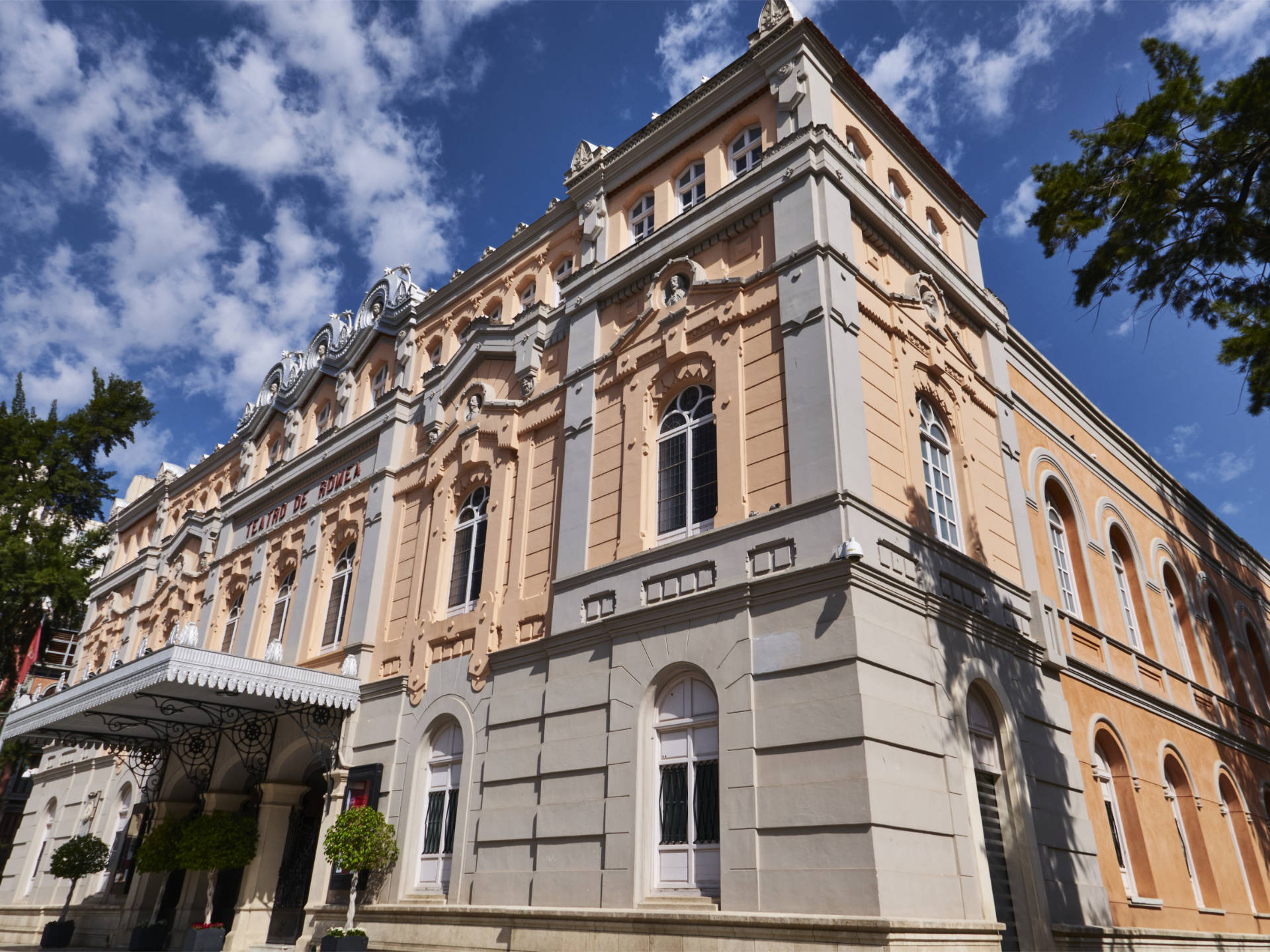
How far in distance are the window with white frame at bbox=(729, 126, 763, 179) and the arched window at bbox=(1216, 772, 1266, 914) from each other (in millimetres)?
15820

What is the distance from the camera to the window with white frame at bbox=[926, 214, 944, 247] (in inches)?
707

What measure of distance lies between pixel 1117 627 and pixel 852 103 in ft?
37.5

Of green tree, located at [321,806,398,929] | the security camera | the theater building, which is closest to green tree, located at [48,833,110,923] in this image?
the theater building

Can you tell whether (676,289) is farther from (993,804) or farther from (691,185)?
(993,804)

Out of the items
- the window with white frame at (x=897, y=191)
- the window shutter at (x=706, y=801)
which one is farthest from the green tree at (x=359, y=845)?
the window with white frame at (x=897, y=191)

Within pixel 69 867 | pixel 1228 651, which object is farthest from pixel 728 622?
pixel 69 867

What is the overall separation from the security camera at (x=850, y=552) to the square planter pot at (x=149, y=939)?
1839cm

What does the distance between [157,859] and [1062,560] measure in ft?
64.9

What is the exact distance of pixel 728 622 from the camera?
1209cm

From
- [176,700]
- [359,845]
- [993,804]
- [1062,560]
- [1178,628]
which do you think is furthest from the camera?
[1178,628]

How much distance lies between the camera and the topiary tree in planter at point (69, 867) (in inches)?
896

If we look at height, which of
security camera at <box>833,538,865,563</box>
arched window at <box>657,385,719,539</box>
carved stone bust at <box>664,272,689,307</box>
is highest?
carved stone bust at <box>664,272,689,307</box>

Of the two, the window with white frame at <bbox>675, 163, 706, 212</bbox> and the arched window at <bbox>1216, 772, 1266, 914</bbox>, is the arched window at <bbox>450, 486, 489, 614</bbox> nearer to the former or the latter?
the window with white frame at <bbox>675, 163, 706, 212</bbox>

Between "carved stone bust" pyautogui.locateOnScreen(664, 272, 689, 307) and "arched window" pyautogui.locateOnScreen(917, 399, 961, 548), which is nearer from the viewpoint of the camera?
"arched window" pyautogui.locateOnScreen(917, 399, 961, 548)
